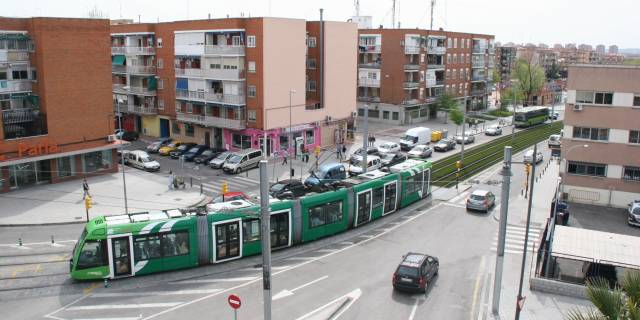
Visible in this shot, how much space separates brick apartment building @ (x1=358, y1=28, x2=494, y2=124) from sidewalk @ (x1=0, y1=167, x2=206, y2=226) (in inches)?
1599

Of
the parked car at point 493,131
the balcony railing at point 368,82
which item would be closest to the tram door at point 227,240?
the parked car at point 493,131

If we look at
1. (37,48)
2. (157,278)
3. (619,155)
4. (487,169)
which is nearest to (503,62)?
(487,169)

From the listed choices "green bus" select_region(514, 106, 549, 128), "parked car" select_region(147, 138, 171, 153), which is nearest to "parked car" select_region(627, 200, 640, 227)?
"parked car" select_region(147, 138, 171, 153)

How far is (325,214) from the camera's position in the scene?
1196 inches

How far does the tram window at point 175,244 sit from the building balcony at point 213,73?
30722 millimetres

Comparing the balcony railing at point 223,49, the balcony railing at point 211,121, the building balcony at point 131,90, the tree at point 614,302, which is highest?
the balcony railing at point 223,49

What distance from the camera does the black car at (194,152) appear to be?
54094mm

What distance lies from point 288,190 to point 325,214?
7.37 m

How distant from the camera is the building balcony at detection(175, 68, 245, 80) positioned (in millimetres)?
53969

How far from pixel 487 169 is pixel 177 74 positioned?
109ft

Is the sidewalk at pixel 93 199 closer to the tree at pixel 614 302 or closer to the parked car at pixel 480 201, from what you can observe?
the parked car at pixel 480 201

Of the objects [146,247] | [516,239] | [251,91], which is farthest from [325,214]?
[251,91]

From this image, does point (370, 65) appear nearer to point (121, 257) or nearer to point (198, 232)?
point (198, 232)

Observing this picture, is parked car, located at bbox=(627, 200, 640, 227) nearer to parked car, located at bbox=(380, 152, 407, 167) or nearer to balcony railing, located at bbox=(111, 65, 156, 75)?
parked car, located at bbox=(380, 152, 407, 167)
